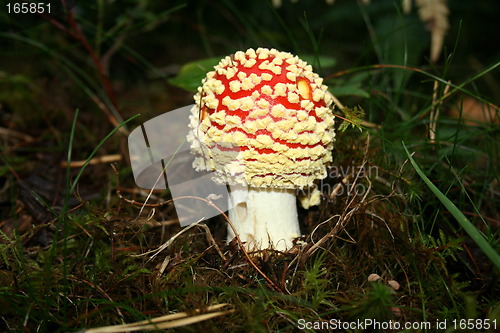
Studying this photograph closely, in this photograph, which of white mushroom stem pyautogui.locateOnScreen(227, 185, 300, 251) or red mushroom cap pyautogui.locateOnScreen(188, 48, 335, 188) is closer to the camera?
red mushroom cap pyautogui.locateOnScreen(188, 48, 335, 188)

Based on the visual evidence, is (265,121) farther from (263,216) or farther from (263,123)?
(263,216)

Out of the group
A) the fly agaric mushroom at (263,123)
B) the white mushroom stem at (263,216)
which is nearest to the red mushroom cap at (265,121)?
Result: the fly agaric mushroom at (263,123)

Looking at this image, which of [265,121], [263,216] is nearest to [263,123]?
[265,121]

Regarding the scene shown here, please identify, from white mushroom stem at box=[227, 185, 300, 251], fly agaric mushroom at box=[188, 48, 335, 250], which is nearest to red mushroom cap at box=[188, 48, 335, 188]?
fly agaric mushroom at box=[188, 48, 335, 250]

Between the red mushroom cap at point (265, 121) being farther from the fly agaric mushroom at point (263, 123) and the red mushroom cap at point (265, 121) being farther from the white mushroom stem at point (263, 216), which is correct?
the white mushroom stem at point (263, 216)

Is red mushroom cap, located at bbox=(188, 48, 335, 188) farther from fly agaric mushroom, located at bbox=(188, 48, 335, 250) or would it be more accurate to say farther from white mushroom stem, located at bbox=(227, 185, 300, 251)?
white mushroom stem, located at bbox=(227, 185, 300, 251)

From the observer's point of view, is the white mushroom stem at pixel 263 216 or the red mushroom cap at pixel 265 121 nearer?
the red mushroom cap at pixel 265 121
